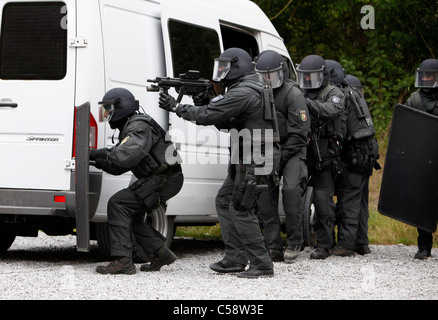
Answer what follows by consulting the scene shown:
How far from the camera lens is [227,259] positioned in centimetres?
716

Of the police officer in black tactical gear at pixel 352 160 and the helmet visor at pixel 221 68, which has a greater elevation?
the helmet visor at pixel 221 68

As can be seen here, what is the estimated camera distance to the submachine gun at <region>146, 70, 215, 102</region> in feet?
22.3

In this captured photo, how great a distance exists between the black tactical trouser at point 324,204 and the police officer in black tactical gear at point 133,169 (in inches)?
77.3

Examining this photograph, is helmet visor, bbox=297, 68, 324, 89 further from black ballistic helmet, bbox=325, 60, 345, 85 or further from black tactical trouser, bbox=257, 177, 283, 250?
black tactical trouser, bbox=257, 177, 283, 250

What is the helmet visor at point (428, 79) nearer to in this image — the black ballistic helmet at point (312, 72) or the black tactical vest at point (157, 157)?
the black ballistic helmet at point (312, 72)

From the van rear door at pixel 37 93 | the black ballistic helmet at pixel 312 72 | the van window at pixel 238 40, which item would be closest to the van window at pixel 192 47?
the van window at pixel 238 40

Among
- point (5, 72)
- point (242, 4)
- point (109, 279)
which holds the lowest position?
point (109, 279)

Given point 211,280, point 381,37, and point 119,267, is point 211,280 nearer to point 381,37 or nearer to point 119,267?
point 119,267

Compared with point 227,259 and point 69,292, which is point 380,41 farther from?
point 69,292

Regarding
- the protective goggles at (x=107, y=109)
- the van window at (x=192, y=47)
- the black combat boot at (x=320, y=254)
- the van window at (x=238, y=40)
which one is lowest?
the black combat boot at (x=320, y=254)

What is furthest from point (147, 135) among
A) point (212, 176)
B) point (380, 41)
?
point (380, 41)

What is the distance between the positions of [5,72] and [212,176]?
225cm

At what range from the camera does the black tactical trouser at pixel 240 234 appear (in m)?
6.79
